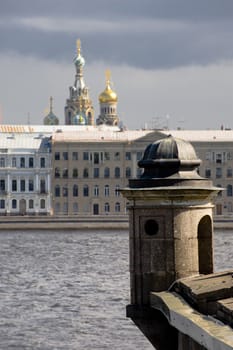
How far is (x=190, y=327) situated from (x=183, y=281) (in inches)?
50.6

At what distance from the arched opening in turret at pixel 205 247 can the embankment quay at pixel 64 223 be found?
54756mm

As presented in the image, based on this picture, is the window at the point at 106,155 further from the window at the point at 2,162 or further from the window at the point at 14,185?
the window at the point at 2,162

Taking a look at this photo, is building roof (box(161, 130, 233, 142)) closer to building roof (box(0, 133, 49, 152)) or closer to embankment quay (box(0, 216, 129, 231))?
building roof (box(0, 133, 49, 152))

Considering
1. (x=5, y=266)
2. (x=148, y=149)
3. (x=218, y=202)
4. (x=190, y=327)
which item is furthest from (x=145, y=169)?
(x=218, y=202)

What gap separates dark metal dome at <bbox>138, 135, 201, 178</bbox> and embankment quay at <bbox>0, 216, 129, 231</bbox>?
54998 millimetres

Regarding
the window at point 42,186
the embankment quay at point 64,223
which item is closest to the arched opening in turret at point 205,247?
the embankment quay at point 64,223

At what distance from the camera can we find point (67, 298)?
2133cm

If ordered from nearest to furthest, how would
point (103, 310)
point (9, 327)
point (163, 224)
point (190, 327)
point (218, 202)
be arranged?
point (190, 327) < point (163, 224) < point (9, 327) < point (103, 310) < point (218, 202)

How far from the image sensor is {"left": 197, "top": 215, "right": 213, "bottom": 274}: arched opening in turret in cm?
852

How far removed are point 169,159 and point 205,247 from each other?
0.73 metres

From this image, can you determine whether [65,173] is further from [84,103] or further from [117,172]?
[84,103]

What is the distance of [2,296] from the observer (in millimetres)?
22203

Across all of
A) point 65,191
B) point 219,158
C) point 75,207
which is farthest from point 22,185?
point 219,158

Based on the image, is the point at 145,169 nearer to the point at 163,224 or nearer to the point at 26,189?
the point at 163,224
